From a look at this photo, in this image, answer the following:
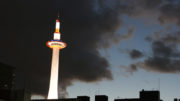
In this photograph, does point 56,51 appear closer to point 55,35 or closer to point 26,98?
point 55,35

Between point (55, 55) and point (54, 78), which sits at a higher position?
point (55, 55)

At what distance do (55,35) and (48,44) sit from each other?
8.10 meters

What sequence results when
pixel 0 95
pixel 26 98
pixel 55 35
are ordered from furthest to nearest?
pixel 55 35, pixel 0 95, pixel 26 98

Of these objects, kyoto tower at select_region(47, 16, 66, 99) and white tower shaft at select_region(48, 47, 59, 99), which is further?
white tower shaft at select_region(48, 47, 59, 99)

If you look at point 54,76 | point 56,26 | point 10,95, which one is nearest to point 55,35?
point 56,26

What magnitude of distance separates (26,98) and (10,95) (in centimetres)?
1864

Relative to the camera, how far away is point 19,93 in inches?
6004

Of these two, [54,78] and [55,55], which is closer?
[55,55]

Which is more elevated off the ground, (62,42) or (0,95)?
(62,42)

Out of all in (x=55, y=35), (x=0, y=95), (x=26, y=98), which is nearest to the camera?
(x=26, y=98)

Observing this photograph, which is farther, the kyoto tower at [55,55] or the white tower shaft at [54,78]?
the white tower shaft at [54,78]

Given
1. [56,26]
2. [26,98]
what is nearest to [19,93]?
[26,98]

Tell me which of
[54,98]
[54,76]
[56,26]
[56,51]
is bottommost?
[54,98]

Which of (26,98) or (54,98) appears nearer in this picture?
(26,98)
